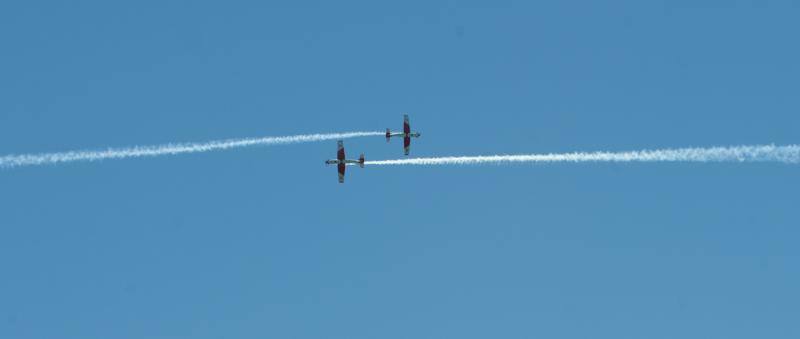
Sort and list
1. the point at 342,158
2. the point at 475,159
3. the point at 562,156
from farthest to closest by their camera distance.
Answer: the point at 342,158 → the point at 475,159 → the point at 562,156

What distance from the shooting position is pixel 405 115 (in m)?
154

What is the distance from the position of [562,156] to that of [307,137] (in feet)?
109

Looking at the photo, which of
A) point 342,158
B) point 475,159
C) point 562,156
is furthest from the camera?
point 342,158

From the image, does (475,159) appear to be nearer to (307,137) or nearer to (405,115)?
(307,137)

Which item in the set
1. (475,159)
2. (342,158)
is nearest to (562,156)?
(475,159)

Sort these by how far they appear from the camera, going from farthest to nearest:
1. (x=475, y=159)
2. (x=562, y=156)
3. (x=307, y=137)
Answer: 1. (x=307, y=137)
2. (x=475, y=159)
3. (x=562, y=156)

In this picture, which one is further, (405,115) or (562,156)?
(405,115)

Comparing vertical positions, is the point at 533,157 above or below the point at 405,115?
below

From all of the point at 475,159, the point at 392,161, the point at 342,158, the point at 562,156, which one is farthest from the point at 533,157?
the point at 342,158

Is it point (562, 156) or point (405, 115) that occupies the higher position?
point (405, 115)

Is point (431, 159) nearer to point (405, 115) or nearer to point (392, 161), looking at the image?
point (392, 161)

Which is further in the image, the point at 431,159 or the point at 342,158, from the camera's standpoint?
the point at 342,158

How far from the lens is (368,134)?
136 m

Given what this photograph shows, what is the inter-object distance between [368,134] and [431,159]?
42.7 feet
